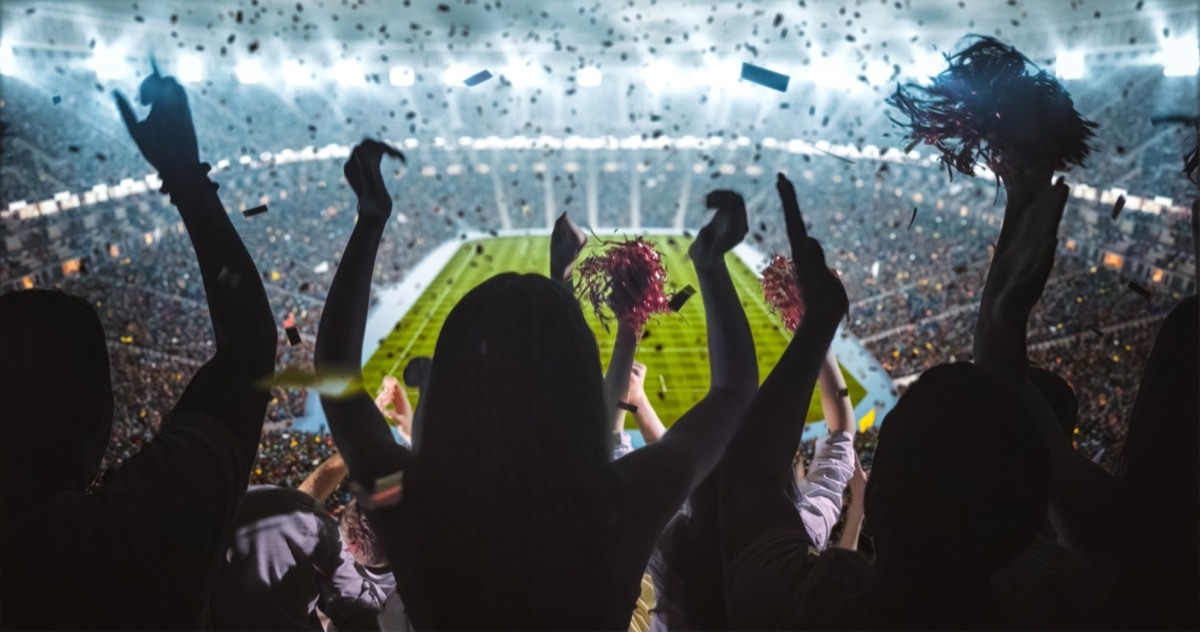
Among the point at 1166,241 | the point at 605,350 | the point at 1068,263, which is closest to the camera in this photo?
the point at 605,350

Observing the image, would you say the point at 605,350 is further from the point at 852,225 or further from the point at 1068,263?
the point at 852,225

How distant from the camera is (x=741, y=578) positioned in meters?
1.20

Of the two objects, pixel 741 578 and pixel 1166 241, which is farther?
pixel 1166 241

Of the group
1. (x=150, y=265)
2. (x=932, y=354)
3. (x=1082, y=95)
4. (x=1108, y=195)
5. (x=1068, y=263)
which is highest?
(x=1082, y=95)

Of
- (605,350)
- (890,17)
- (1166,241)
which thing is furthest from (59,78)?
(1166,241)

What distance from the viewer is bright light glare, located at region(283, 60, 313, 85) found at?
3000cm

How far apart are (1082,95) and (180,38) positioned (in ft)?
100

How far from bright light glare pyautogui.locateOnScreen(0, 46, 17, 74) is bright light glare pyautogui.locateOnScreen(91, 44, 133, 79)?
224 cm

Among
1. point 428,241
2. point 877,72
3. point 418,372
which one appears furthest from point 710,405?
point 877,72

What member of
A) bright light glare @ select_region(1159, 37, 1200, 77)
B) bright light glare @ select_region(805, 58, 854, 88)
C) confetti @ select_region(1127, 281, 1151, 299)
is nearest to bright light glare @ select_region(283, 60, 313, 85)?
bright light glare @ select_region(805, 58, 854, 88)

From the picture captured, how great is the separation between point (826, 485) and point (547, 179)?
149 feet

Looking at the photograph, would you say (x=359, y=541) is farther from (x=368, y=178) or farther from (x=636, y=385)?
(x=368, y=178)

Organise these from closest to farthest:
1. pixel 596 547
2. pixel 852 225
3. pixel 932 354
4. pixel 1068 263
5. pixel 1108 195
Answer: pixel 596 547 < pixel 932 354 < pixel 1068 263 < pixel 1108 195 < pixel 852 225

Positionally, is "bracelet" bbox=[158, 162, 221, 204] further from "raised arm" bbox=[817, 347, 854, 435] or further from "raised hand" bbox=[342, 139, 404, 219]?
"raised arm" bbox=[817, 347, 854, 435]
